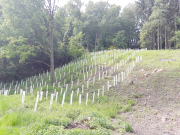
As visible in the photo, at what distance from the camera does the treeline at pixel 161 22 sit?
34406mm

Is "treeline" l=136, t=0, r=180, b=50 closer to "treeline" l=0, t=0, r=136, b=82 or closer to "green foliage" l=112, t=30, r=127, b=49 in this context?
"green foliage" l=112, t=30, r=127, b=49

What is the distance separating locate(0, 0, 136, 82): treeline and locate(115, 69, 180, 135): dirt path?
32.0 ft

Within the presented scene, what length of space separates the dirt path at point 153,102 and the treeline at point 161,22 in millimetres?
25132

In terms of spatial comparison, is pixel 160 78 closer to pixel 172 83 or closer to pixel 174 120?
pixel 172 83

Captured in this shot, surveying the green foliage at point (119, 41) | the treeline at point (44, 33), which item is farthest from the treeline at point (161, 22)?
the treeline at point (44, 33)

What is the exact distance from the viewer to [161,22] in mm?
33531

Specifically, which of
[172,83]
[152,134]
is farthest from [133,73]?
[152,134]

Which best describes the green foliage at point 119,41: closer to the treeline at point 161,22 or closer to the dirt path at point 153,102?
the treeline at point 161,22

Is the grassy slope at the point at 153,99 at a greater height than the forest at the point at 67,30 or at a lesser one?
lesser

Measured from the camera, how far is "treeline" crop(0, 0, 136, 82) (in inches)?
577

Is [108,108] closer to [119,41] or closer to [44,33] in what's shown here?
[44,33]

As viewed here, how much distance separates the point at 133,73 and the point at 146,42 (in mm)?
29288

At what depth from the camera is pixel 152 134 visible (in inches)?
224

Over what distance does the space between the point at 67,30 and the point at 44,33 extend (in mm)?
18499
